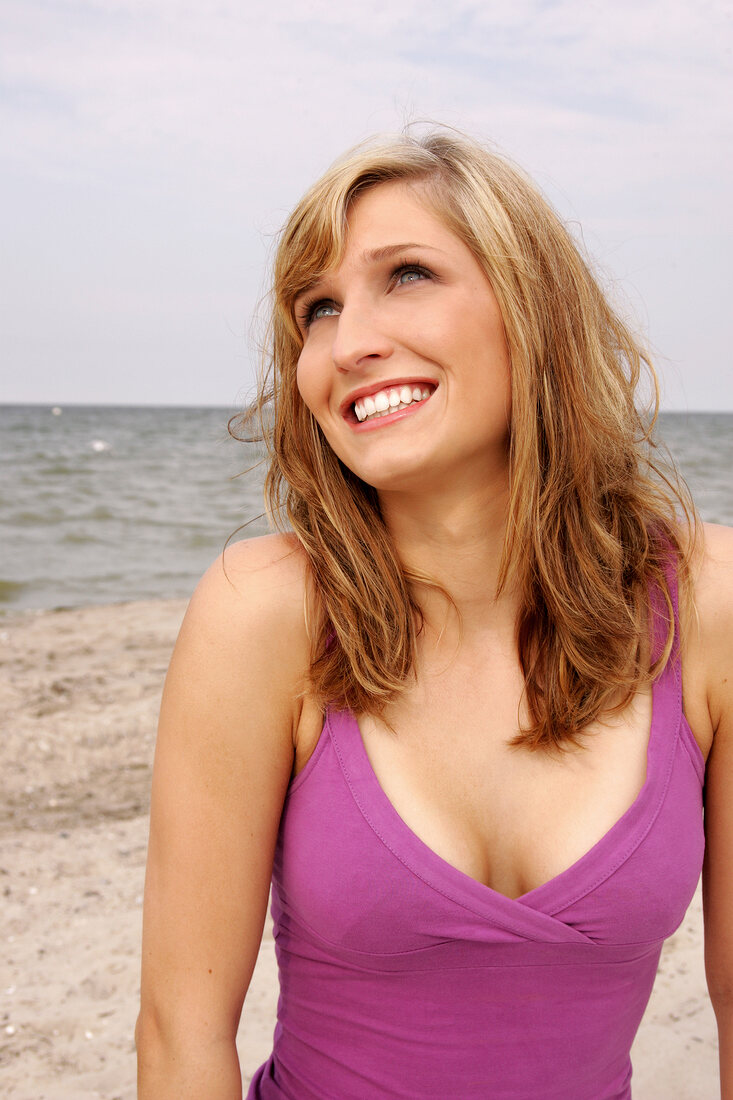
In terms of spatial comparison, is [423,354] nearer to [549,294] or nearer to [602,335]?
[549,294]

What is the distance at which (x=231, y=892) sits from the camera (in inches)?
63.7

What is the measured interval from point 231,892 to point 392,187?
1.23m

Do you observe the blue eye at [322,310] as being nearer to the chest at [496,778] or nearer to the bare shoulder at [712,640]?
the chest at [496,778]

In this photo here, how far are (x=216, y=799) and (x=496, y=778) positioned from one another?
1.56 ft

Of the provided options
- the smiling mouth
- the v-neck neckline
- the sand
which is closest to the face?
the smiling mouth

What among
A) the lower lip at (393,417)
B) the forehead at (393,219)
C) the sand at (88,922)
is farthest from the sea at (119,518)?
the sand at (88,922)

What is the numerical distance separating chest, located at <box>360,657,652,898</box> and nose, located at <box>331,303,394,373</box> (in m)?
0.58

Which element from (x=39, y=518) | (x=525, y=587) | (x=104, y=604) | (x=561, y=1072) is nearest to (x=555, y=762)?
(x=525, y=587)

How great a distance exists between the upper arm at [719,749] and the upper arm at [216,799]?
2.40 feet

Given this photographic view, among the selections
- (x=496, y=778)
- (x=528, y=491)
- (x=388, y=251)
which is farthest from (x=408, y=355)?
(x=496, y=778)

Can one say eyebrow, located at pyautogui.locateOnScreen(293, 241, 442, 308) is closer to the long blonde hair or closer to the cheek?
the long blonde hair

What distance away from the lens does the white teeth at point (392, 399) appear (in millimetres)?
1635

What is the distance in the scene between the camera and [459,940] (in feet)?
5.03

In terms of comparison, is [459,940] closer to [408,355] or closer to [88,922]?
[408,355]
